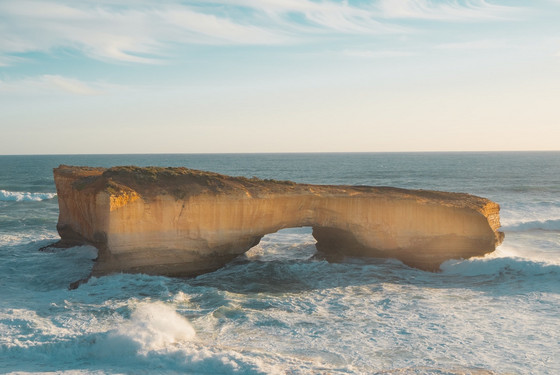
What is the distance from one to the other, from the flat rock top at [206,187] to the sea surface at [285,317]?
8.95 ft

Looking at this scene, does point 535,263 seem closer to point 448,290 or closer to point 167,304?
point 448,290

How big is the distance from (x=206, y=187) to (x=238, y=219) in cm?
167

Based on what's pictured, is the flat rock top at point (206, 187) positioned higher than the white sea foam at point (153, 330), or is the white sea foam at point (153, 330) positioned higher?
the flat rock top at point (206, 187)

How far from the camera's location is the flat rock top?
17469 mm

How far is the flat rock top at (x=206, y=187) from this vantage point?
17469 millimetres

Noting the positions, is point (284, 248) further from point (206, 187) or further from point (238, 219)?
point (206, 187)

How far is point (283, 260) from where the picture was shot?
67.8 feet

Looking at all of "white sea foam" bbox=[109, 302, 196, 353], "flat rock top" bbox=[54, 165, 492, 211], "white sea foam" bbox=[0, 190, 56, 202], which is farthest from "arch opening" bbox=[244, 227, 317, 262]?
"white sea foam" bbox=[0, 190, 56, 202]

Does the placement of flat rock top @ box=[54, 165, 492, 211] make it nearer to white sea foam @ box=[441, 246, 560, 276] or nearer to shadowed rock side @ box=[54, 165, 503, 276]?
shadowed rock side @ box=[54, 165, 503, 276]

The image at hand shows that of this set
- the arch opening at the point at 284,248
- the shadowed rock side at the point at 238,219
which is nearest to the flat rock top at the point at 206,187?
the shadowed rock side at the point at 238,219

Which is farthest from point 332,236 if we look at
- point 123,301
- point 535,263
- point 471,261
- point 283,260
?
point 123,301

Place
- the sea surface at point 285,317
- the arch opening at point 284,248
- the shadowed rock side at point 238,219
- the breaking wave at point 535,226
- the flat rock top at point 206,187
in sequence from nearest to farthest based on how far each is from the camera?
the sea surface at point 285,317 → the shadowed rock side at point 238,219 → the flat rock top at point 206,187 → the arch opening at point 284,248 → the breaking wave at point 535,226

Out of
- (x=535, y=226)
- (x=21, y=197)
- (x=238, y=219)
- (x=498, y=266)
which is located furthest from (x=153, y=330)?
(x=21, y=197)

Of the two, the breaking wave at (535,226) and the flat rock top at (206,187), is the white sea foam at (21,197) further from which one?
the breaking wave at (535,226)
